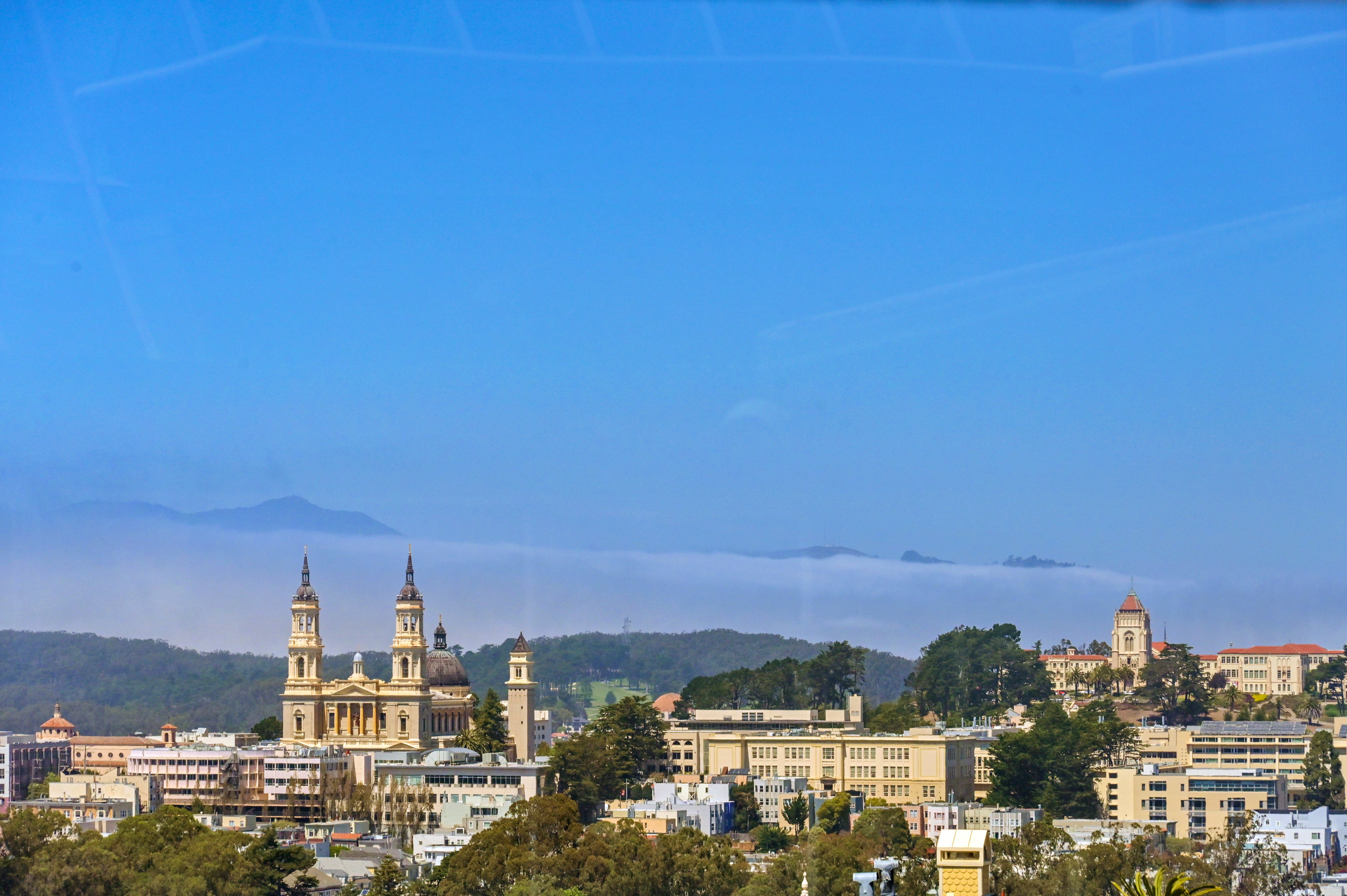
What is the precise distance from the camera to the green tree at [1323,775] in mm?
63594

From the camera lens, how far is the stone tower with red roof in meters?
105

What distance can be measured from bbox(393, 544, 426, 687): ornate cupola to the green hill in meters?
42.0

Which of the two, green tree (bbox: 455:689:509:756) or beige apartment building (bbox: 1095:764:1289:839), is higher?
green tree (bbox: 455:689:509:756)

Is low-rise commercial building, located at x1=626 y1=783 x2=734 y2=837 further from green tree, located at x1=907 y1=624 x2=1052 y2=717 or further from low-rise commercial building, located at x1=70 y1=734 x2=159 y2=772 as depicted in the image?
green tree, located at x1=907 y1=624 x2=1052 y2=717

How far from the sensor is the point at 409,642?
7356 cm

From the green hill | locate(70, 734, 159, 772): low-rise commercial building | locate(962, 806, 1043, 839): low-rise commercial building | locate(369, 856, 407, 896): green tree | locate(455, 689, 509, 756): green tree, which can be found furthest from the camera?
the green hill

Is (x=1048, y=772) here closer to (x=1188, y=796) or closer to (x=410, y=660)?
(x=1188, y=796)

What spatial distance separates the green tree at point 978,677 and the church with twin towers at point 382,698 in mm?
19653

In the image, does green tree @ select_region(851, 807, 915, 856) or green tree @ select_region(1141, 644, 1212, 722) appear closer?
green tree @ select_region(851, 807, 915, 856)

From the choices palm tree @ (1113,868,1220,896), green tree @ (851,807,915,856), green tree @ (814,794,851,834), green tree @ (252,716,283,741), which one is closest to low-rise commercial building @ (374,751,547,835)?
green tree @ (814,794,851,834)

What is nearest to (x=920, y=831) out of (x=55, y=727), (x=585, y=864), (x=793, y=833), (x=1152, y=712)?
(x=793, y=833)

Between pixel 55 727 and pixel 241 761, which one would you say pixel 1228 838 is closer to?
pixel 241 761

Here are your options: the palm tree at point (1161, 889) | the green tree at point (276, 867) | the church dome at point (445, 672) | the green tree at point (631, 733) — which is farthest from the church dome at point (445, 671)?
the palm tree at point (1161, 889)

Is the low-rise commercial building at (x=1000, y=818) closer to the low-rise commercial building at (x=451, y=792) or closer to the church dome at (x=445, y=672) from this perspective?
the low-rise commercial building at (x=451, y=792)
